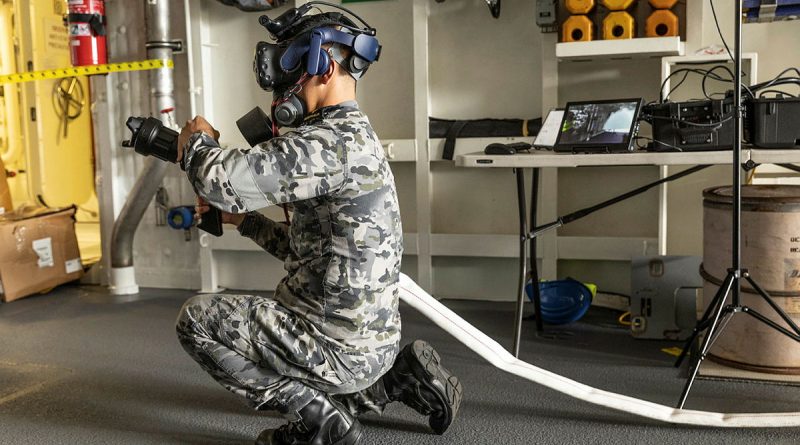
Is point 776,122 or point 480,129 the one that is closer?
point 776,122

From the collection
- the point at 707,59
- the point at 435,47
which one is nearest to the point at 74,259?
the point at 435,47

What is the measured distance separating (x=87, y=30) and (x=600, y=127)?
10.1ft

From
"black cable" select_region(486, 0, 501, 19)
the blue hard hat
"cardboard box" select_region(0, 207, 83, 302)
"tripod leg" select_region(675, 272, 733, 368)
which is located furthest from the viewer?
"cardboard box" select_region(0, 207, 83, 302)

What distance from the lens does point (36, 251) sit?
4.70 meters

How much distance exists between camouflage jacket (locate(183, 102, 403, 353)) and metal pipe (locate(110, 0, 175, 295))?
2.32 meters

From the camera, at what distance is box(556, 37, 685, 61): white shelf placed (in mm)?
3545

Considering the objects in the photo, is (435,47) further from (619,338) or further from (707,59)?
(619,338)

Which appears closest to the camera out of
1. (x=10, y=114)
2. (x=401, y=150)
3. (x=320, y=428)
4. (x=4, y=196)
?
(x=320, y=428)

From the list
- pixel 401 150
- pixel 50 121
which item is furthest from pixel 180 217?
pixel 50 121

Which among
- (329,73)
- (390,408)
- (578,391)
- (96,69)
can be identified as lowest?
(390,408)

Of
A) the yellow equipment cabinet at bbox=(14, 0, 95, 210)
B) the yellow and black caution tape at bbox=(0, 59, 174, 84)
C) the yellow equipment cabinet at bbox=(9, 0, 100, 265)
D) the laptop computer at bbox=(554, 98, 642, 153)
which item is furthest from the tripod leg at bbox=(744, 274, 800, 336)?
the yellow equipment cabinet at bbox=(14, 0, 95, 210)

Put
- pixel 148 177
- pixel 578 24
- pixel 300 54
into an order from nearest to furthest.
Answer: pixel 300 54 → pixel 578 24 → pixel 148 177

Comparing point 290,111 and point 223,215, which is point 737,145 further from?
point 223,215

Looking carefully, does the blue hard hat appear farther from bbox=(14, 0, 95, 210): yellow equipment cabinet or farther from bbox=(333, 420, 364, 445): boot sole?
bbox=(14, 0, 95, 210): yellow equipment cabinet
